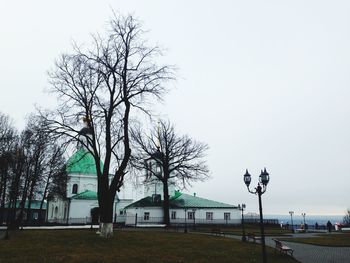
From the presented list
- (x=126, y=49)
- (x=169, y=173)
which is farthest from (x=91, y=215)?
(x=126, y=49)

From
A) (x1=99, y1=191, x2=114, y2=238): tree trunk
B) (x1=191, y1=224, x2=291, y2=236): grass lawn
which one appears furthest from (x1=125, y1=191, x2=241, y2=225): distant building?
(x1=99, y1=191, x2=114, y2=238): tree trunk

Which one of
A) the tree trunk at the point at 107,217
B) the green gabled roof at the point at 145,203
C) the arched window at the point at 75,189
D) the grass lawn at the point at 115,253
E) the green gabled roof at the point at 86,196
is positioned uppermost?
the arched window at the point at 75,189

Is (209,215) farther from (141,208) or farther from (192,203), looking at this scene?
(141,208)

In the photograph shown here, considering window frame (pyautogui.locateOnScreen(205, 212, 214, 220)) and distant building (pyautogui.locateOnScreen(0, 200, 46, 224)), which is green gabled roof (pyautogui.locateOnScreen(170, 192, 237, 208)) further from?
distant building (pyautogui.locateOnScreen(0, 200, 46, 224))

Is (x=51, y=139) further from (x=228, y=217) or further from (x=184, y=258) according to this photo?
Answer: (x=228, y=217)

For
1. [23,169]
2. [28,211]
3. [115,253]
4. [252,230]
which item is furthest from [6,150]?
[252,230]

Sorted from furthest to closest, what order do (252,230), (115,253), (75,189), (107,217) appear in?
(75,189), (252,230), (107,217), (115,253)

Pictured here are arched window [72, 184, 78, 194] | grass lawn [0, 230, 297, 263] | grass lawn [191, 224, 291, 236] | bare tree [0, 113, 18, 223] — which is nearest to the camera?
grass lawn [0, 230, 297, 263]

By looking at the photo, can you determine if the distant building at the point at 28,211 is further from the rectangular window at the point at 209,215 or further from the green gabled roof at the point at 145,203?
the rectangular window at the point at 209,215

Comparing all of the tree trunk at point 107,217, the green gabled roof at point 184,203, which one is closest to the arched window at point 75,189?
the green gabled roof at point 184,203

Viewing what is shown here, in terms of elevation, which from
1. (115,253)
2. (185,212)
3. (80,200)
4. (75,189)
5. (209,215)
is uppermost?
(75,189)

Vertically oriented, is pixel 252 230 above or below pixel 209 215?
below

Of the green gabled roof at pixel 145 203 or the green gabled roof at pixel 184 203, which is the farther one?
the green gabled roof at pixel 184 203

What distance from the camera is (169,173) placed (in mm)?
47656
